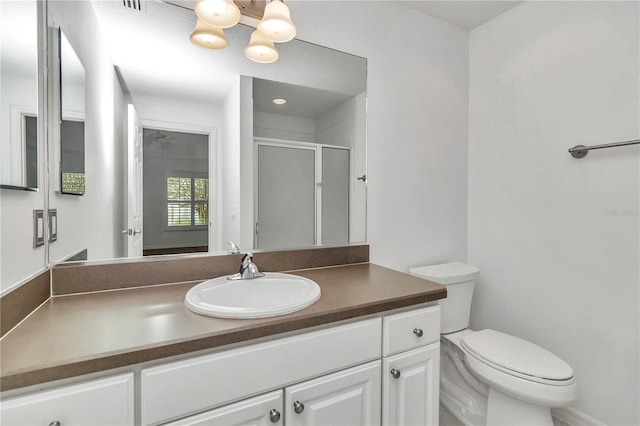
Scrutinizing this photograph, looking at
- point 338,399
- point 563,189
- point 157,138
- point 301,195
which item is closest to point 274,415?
point 338,399

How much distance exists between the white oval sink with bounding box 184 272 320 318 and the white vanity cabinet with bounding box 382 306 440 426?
32cm

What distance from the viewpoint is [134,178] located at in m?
1.22

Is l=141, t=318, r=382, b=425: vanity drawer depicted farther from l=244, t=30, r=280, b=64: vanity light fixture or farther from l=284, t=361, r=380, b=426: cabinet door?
l=244, t=30, r=280, b=64: vanity light fixture

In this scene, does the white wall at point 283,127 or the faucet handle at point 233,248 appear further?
the white wall at point 283,127

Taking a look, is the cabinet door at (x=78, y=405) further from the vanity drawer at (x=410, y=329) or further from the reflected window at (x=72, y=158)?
the vanity drawer at (x=410, y=329)

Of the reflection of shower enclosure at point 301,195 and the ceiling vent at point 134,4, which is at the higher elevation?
the ceiling vent at point 134,4

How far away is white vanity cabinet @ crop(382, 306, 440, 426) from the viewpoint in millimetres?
1093

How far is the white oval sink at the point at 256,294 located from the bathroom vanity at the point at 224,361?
3 cm

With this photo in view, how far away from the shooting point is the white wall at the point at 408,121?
1.70m

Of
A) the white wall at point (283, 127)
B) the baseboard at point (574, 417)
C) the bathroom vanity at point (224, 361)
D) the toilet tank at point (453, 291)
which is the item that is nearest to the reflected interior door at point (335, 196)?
the white wall at point (283, 127)

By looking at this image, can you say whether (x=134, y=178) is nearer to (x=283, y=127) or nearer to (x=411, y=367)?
(x=283, y=127)

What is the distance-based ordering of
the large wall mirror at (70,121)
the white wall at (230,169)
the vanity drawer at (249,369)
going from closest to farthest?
the vanity drawer at (249,369)
the large wall mirror at (70,121)
the white wall at (230,169)

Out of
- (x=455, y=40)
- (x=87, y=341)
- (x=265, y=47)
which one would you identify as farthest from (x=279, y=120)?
(x=455, y=40)

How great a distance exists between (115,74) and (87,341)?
102 cm
